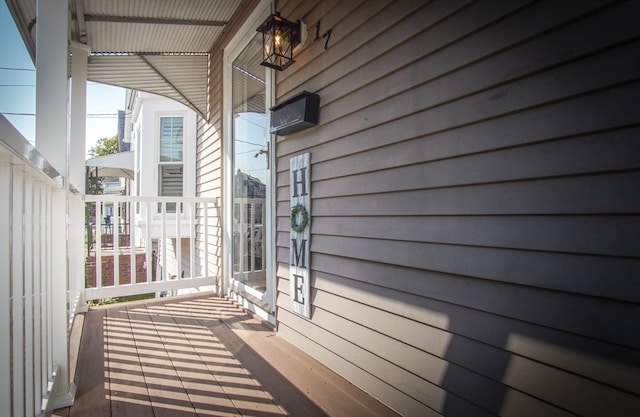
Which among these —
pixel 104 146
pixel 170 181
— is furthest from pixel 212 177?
pixel 104 146

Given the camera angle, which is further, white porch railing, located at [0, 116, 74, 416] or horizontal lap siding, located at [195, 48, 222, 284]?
horizontal lap siding, located at [195, 48, 222, 284]

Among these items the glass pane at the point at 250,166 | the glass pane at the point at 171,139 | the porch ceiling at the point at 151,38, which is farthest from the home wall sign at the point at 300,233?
the glass pane at the point at 171,139

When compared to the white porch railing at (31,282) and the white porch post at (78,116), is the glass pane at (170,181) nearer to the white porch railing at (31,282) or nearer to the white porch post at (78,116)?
the white porch post at (78,116)

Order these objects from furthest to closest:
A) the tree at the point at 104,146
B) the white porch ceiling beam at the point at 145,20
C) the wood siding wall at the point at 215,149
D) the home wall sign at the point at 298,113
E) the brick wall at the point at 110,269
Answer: the tree at the point at 104,146 < the brick wall at the point at 110,269 < the wood siding wall at the point at 215,149 < the white porch ceiling beam at the point at 145,20 < the home wall sign at the point at 298,113

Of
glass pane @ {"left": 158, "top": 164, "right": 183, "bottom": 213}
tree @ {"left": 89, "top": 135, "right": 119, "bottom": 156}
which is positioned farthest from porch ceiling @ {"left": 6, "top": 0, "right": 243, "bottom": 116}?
A: tree @ {"left": 89, "top": 135, "right": 119, "bottom": 156}

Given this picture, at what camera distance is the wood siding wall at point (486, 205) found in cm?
101

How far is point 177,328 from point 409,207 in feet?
7.23

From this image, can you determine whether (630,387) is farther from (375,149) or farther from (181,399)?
(181,399)

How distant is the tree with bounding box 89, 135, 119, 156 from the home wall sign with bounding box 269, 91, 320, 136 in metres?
19.3

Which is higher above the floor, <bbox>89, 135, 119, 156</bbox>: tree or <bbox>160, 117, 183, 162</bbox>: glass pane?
<bbox>89, 135, 119, 156</bbox>: tree

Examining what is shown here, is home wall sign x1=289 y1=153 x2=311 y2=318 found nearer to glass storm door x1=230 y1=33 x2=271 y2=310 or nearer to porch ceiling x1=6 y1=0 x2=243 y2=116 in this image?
glass storm door x1=230 y1=33 x2=271 y2=310

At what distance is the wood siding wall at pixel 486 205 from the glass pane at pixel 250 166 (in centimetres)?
114

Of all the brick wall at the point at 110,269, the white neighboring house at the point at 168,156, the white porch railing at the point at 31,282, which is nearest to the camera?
the white porch railing at the point at 31,282

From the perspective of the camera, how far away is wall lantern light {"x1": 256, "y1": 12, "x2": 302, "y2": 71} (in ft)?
7.94
